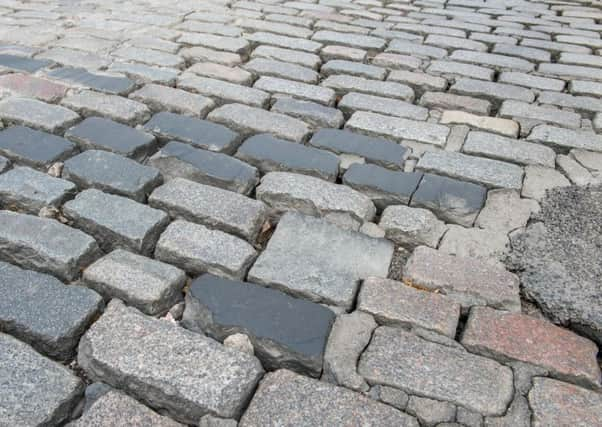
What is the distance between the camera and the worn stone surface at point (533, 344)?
1.50 metres

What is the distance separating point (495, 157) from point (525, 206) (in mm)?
368

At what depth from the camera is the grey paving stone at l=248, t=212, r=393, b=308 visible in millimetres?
1705

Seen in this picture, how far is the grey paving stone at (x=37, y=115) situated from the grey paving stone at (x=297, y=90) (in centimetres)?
98

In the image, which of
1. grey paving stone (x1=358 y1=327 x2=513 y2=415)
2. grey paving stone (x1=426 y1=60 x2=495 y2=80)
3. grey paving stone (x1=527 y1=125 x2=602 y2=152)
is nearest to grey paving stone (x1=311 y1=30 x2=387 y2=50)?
grey paving stone (x1=426 y1=60 x2=495 y2=80)

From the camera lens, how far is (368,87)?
9.83ft

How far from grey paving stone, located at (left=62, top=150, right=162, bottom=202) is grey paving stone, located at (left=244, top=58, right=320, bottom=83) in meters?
1.19

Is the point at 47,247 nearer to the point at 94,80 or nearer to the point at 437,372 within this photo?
the point at 437,372

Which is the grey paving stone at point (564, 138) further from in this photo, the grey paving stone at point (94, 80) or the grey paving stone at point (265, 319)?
the grey paving stone at point (94, 80)

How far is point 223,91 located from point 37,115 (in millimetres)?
889

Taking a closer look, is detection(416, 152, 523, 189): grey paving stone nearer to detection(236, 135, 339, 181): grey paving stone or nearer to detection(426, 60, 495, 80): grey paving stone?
detection(236, 135, 339, 181): grey paving stone

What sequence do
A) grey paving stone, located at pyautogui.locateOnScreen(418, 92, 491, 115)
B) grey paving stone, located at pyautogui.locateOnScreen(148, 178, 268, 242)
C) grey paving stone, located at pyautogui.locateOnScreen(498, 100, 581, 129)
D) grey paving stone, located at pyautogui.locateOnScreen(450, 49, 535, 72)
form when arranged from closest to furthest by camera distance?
1. grey paving stone, located at pyautogui.locateOnScreen(148, 178, 268, 242)
2. grey paving stone, located at pyautogui.locateOnScreen(498, 100, 581, 129)
3. grey paving stone, located at pyautogui.locateOnScreen(418, 92, 491, 115)
4. grey paving stone, located at pyautogui.locateOnScreen(450, 49, 535, 72)

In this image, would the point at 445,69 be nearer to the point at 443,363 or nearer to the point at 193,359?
the point at 443,363

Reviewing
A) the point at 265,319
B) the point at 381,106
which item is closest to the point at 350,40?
the point at 381,106

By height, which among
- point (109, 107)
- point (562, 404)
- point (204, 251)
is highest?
point (109, 107)
